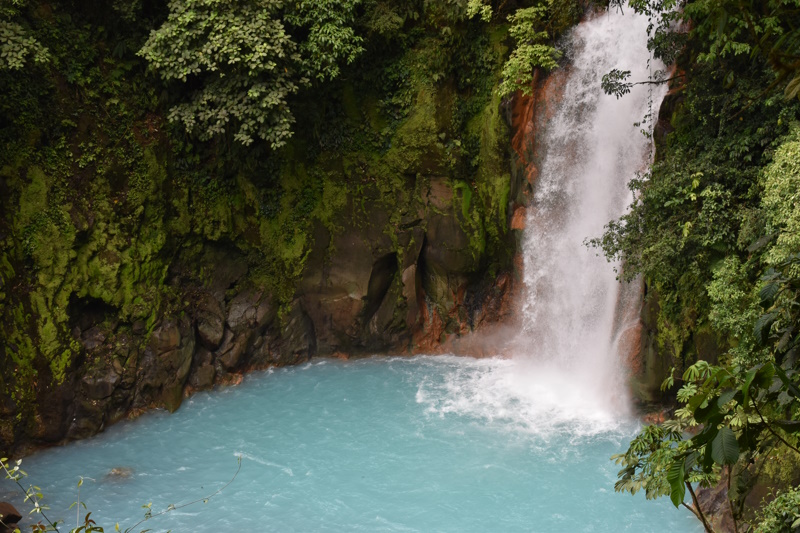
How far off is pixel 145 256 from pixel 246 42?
4.11 m

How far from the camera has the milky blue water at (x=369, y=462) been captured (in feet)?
29.9

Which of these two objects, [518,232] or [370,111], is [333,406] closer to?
[518,232]

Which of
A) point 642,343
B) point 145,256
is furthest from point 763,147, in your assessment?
point 145,256

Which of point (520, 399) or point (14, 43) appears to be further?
point (520, 399)

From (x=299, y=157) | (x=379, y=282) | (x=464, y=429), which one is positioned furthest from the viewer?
(x=379, y=282)

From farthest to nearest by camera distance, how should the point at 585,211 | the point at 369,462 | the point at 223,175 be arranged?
the point at 223,175 < the point at 585,211 < the point at 369,462

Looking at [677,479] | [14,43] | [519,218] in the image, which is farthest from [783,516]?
[14,43]

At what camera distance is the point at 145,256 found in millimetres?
11992

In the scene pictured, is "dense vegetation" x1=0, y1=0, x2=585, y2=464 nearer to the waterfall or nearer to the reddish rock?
the reddish rock

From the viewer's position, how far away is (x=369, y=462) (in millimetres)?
10398

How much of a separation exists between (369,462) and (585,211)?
5841 mm

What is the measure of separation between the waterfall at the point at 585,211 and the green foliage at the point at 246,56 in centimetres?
415

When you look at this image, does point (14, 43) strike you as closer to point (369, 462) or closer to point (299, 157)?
point (299, 157)

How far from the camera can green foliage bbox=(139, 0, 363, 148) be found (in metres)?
11.2
